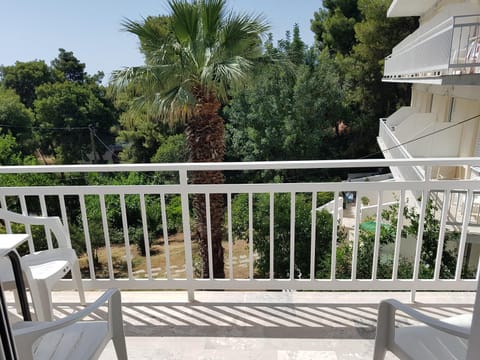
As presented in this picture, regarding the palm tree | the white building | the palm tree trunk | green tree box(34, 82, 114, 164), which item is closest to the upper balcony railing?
the white building

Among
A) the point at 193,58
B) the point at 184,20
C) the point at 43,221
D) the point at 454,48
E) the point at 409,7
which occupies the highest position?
the point at 409,7

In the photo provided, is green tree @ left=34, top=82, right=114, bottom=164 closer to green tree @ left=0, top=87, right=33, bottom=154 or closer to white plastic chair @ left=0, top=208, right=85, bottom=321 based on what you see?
green tree @ left=0, top=87, right=33, bottom=154

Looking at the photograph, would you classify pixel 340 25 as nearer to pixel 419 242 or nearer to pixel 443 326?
pixel 419 242

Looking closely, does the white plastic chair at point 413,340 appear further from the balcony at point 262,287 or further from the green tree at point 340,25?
the green tree at point 340,25

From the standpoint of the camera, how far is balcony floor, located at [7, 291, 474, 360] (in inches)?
79.9

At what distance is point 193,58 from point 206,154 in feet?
4.88

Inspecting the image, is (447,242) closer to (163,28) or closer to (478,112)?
(478,112)

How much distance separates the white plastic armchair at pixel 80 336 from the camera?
4.05 ft

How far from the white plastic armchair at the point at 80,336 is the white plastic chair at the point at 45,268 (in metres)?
0.53

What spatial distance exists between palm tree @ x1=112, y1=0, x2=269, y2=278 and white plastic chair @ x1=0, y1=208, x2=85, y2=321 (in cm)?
310

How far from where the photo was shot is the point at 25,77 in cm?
2009

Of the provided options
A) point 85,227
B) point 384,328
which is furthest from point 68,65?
point 384,328

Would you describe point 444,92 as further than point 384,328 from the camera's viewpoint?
Yes

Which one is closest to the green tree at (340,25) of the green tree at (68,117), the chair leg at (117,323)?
the green tree at (68,117)
